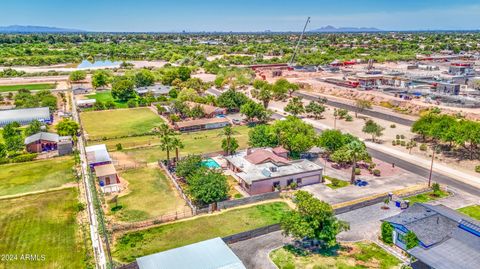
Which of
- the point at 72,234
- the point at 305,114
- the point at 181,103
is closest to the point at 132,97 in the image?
the point at 181,103

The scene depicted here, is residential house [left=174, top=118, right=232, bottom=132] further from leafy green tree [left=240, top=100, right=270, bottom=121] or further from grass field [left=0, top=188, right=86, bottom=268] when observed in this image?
grass field [left=0, top=188, right=86, bottom=268]

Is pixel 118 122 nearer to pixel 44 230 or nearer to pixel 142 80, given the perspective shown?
pixel 142 80

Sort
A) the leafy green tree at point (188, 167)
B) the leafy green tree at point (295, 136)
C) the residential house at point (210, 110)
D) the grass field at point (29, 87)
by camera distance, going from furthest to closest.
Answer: the grass field at point (29, 87), the residential house at point (210, 110), the leafy green tree at point (295, 136), the leafy green tree at point (188, 167)

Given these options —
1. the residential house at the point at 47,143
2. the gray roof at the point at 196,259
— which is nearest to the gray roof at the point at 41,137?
the residential house at the point at 47,143

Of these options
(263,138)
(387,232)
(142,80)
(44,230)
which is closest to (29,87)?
(142,80)

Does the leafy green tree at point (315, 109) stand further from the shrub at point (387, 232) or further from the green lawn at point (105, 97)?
the green lawn at point (105, 97)

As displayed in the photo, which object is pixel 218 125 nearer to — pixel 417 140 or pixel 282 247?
pixel 417 140

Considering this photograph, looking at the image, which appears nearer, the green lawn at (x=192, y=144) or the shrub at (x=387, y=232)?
the shrub at (x=387, y=232)
